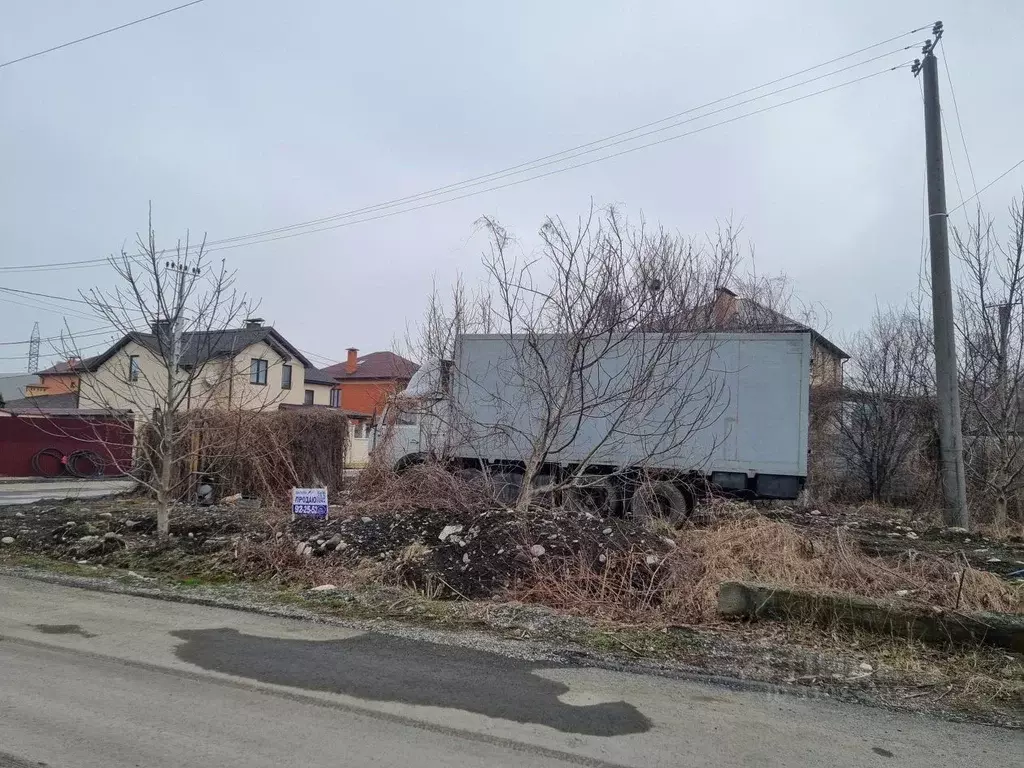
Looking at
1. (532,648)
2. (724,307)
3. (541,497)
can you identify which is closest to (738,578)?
(532,648)

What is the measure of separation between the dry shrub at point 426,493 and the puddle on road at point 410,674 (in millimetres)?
4104

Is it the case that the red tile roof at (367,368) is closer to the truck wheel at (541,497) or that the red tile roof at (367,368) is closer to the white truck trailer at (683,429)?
the white truck trailer at (683,429)

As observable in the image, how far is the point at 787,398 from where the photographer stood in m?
13.0

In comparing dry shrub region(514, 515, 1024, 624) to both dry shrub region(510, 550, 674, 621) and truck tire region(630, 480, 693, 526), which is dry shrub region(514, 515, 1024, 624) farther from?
truck tire region(630, 480, 693, 526)

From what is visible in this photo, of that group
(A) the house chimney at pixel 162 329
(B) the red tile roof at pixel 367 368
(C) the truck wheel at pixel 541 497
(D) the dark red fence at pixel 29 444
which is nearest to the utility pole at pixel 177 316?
(A) the house chimney at pixel 162 329

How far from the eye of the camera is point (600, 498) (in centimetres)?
1331

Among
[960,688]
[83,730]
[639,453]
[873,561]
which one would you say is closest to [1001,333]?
[639,453]

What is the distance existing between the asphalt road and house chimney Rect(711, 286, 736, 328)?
14230mm

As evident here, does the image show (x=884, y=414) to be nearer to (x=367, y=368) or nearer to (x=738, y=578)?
(x=738, y=578)

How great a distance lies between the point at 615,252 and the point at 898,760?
688cm

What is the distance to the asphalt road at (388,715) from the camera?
4.35 metres

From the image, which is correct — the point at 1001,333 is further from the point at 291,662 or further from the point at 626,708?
the point at 291,662

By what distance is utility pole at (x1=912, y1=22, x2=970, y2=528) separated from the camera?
12867 millimetres

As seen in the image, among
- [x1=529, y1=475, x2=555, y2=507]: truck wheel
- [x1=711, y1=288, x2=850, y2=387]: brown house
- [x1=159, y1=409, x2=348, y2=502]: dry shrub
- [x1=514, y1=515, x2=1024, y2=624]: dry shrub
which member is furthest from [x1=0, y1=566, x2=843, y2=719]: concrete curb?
[x1=711, y1=288, x2=850, y2=387]: brown house
